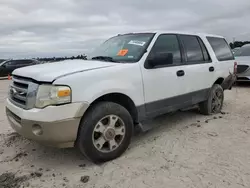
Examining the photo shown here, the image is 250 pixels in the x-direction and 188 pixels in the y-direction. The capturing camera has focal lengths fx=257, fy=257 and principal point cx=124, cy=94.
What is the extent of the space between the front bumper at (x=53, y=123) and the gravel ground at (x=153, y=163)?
1.55ft

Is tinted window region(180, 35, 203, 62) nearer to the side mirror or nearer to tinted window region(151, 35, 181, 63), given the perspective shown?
tinted window region(151, 35, 181, 63)

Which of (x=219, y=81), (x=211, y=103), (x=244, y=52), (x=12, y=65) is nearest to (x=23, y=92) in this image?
(x=211, y=103)

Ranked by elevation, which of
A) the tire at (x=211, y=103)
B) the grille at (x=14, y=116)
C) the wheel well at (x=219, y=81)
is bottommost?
the tire at (x=211, y=103)

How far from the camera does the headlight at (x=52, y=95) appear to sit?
3051 millimetres

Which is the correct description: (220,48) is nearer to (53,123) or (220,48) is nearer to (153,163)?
(153,163)

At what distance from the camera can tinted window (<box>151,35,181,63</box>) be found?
4.27 metres

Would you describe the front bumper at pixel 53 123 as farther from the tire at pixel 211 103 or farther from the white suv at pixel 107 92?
the tire at pixel 211 103

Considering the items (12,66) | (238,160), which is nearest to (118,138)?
(238,160)

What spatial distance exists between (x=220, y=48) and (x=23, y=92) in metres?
4.52

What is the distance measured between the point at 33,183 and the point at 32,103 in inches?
37.4

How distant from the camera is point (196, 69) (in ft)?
16.2

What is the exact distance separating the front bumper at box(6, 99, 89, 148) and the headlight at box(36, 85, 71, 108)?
62mm

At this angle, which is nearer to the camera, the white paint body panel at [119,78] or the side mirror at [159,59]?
the white paint body panel at [119,78]

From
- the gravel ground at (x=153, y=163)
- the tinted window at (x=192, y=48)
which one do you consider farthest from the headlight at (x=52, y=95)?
the tinted window at (x=192, y=48)
